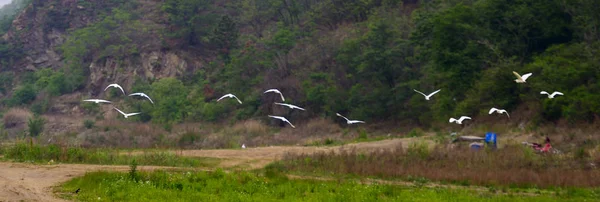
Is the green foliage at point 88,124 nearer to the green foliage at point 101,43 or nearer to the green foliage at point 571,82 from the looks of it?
the green foliage at point 101,43

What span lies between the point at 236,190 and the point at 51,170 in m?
6.80

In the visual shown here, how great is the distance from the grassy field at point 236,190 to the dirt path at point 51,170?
25.3 inches

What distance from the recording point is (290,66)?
56000 mm

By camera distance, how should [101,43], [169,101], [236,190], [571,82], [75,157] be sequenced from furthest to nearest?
[101,43] → [169,101] → [571,82] → [75,157] → [236,190]

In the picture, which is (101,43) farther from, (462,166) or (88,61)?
(462,166)

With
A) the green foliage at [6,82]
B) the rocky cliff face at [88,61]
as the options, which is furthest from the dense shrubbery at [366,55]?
the green foliage at [6,82]

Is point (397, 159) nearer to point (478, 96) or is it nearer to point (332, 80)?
point (478, 96)

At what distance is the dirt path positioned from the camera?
53.5ft

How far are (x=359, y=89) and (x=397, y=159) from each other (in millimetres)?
23206

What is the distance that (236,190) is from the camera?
1695 cm

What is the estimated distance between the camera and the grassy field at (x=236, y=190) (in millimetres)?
15867

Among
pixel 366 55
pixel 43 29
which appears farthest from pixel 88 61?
A: pixel 366 55

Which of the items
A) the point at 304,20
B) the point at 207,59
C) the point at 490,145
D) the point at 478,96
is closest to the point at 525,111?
the point at 478,96

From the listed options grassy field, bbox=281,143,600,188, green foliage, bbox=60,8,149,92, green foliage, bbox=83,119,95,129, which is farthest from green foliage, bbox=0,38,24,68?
grassy field, bbox=281,143,600,188
